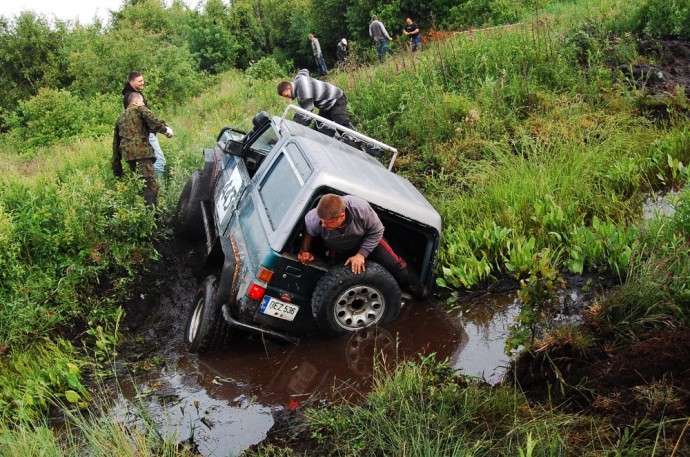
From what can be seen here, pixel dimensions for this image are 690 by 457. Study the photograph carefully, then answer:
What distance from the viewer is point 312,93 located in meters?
8.26

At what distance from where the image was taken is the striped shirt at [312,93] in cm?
812

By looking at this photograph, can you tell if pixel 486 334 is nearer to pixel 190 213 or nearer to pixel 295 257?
pixel 295 257

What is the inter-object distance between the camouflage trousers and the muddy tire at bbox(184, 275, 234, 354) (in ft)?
8.29

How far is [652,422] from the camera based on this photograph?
3.11 metres

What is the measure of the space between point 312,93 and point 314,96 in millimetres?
72

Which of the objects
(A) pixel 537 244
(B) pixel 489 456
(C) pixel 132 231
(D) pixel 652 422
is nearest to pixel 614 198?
(A) pixel 537 244

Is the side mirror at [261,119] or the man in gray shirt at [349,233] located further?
the side mirror at [261,119]

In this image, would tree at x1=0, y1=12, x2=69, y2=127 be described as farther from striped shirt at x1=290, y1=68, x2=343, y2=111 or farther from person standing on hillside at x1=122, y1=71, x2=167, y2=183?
striped shirt at x1=290, y1=68, x2=343, y2=111

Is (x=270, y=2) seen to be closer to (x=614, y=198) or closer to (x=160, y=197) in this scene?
(x=160, y=197)

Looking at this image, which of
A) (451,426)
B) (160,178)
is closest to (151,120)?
(160,178)

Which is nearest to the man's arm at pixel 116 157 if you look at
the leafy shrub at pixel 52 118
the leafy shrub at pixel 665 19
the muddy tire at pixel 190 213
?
the muddy tire at pixel 190 213

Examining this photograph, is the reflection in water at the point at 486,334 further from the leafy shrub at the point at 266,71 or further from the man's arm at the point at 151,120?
the leafy shrub at the point at 266,71

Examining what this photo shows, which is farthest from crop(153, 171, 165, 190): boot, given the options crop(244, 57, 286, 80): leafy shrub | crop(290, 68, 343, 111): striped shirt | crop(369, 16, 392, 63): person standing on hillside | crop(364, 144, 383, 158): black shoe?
crop(244, 57, 286, 80): leafy shrub

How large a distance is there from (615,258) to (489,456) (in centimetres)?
271
